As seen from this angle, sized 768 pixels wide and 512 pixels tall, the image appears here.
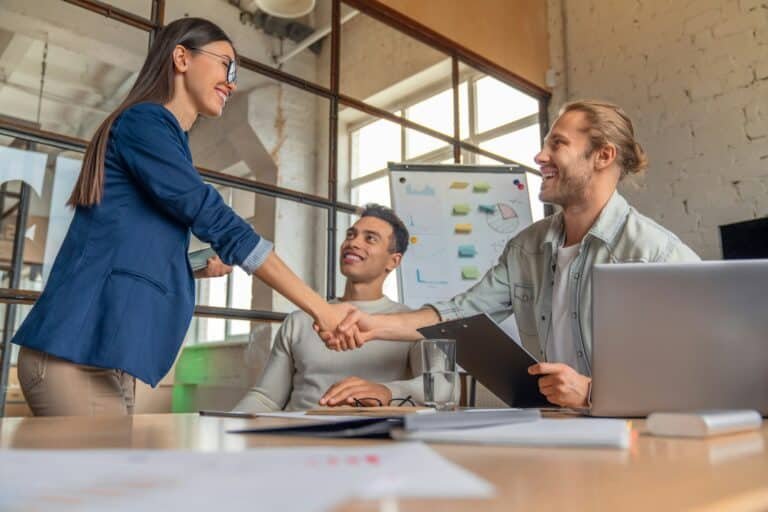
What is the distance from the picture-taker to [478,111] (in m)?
3.84

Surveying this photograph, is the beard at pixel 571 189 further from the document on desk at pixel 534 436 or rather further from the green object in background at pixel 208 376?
the green object in background at pixel 208 376

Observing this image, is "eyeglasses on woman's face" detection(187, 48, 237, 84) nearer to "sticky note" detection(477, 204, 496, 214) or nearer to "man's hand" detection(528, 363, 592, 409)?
"man's hand" detection(528, 363, 592, 409)

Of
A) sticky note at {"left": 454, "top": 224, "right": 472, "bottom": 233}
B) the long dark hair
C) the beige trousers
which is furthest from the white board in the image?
the beige trousers

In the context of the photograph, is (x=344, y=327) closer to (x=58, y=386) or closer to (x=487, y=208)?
(x=58, y=386)

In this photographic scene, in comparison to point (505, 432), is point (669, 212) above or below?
above

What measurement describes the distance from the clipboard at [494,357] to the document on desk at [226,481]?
0.81m

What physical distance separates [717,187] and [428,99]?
1.59m

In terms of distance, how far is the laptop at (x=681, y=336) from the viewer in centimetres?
81

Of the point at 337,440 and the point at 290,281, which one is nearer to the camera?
the point at 337,440

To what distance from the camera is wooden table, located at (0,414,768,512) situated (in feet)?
0.88

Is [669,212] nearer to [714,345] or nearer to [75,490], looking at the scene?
[714,345]

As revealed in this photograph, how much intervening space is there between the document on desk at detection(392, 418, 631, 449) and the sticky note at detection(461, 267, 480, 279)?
243 centimetres

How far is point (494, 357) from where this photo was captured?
1.24m

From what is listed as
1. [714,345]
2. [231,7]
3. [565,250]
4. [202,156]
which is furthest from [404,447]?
[231,7]
